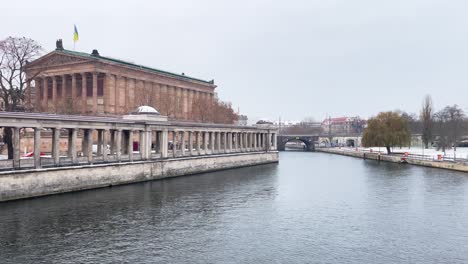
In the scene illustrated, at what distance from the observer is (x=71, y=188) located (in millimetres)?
40469

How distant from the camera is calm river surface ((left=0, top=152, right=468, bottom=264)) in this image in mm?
21984

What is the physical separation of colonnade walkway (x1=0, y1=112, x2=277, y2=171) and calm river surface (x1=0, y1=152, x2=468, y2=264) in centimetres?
404

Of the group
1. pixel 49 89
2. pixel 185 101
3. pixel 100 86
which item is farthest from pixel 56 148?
pixel 185 101

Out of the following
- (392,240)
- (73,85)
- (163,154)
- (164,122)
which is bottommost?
(392,240)

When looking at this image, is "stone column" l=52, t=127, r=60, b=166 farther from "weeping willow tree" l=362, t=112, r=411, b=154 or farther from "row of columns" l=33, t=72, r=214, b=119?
"weeping willow tree" l=362, t=112, r=411, b=154

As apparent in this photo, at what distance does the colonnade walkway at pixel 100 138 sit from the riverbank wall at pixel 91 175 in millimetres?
815

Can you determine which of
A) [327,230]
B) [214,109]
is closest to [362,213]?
[327,230]

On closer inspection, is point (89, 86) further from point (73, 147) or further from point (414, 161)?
point (414, 161)

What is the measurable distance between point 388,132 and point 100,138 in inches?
2645

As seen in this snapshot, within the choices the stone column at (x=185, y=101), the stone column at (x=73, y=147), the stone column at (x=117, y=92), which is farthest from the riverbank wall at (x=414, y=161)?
the stone column at (x=117, y=92)

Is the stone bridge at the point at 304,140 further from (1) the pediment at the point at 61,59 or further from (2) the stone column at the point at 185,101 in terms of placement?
(1) the pediment at the point at 61,59

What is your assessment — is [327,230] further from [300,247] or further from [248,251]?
[248,251]

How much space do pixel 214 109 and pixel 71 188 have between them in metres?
70.5

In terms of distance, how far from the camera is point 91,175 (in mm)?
42938
